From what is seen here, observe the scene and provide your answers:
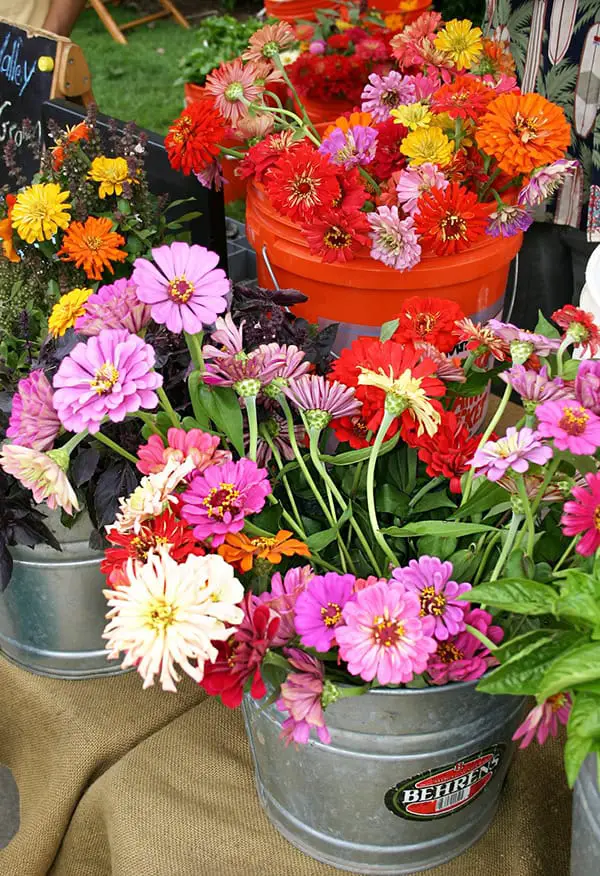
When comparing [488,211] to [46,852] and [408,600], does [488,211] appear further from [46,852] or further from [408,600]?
[46,852]

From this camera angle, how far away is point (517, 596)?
18.3 inches

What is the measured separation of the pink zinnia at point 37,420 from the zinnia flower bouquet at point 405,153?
1.12ft

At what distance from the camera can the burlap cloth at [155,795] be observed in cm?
68

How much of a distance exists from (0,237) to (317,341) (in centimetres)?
36

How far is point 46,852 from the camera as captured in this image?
0.80 m

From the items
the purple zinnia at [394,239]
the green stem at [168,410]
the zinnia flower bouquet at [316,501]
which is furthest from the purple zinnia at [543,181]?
the green stem at [168,410]

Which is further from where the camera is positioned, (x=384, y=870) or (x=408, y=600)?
(x=384, y=870)

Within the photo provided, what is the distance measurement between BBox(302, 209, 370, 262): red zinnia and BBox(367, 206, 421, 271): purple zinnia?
0.01 meters

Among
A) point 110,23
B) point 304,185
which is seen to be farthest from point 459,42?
point 110,23

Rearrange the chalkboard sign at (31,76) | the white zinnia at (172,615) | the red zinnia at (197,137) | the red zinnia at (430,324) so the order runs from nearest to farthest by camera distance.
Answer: the white zinnia at (172,615) → the red zinnia at (430,324) → the red zinnia at (197,137) → the chalkboard sign at (31,76)

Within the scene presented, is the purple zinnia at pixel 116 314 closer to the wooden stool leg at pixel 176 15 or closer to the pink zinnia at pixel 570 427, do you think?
the pink zinnia at pixel 570 427

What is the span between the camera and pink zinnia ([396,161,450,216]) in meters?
0.79

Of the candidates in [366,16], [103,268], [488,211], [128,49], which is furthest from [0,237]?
[128,49]

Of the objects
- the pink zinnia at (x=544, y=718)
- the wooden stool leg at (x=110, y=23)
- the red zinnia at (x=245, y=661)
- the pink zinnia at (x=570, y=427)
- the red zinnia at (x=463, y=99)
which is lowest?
the wooden stool leg at (x=110, y=23)
